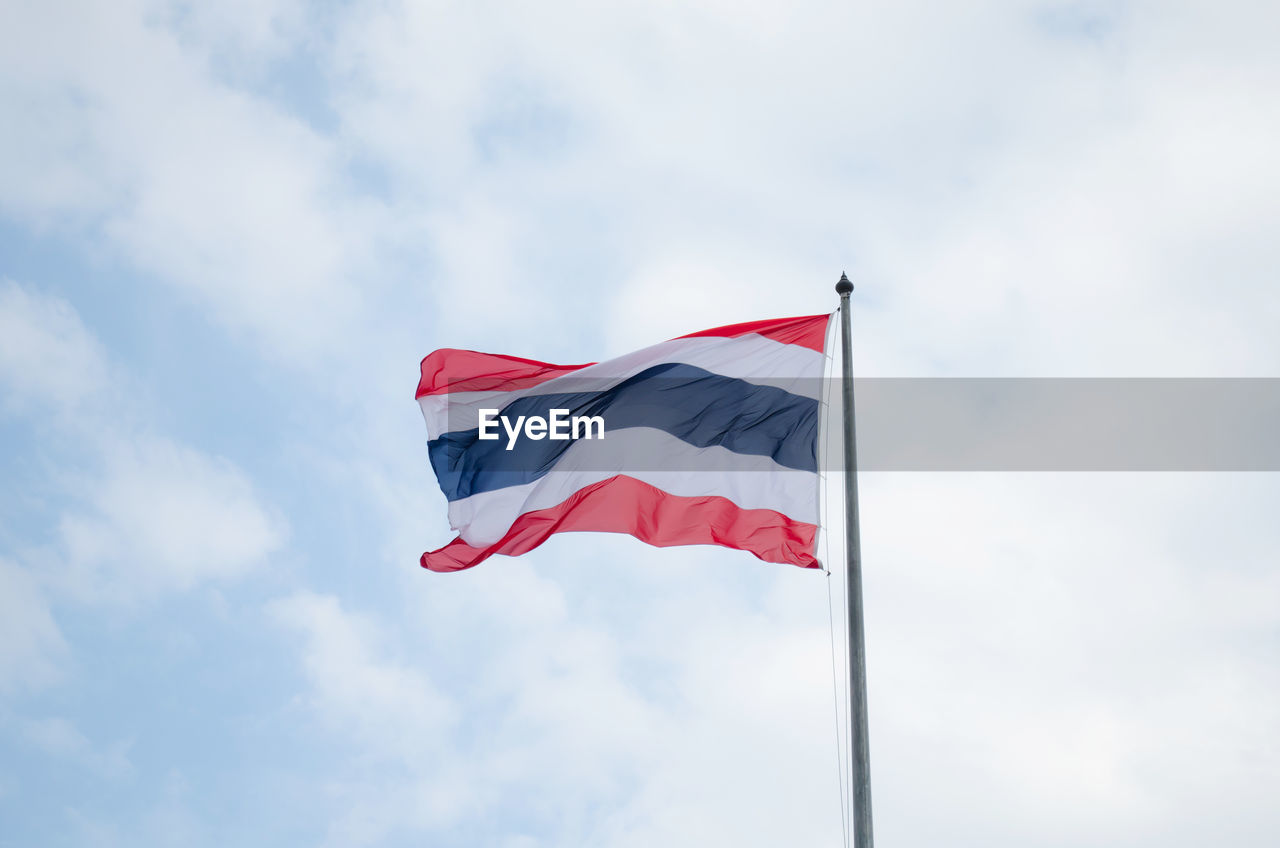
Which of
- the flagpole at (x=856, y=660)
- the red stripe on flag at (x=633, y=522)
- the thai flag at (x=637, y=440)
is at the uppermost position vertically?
the thai flag at (x=637, y=440)

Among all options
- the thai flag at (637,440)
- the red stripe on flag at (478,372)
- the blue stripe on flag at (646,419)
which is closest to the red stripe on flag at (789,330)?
the thai flag at (637,440)

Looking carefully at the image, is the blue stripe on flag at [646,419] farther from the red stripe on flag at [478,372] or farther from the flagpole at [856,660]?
the flagpole at [856,660]

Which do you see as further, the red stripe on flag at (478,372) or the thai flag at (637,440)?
the red stripe on flag at (478,372)

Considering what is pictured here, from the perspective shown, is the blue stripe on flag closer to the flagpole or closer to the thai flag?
the thai flag

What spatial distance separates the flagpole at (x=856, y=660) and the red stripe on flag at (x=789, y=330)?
2.64 m

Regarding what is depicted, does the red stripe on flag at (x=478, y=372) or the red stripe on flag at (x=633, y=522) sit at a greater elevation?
the red stripe on flag at (x=478, y=372)

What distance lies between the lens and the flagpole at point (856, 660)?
1113 cm

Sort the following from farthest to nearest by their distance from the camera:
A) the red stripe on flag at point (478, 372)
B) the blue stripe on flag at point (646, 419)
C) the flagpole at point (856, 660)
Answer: the red stripe on flag at point (478, 372) → the blue stripe on flag at point (646, 419) → the flagpole at point (856, 660)

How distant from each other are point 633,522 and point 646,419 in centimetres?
161

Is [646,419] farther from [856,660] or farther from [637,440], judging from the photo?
[856,660]

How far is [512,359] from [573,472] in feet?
7.04

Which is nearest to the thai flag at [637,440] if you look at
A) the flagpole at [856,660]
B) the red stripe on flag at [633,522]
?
the red stripe on flag at [633,522]

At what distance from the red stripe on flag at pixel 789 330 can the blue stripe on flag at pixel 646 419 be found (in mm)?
703

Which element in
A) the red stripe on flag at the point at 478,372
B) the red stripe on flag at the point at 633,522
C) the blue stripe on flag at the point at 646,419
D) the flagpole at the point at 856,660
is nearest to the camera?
the flagpole at the point at 856,660
